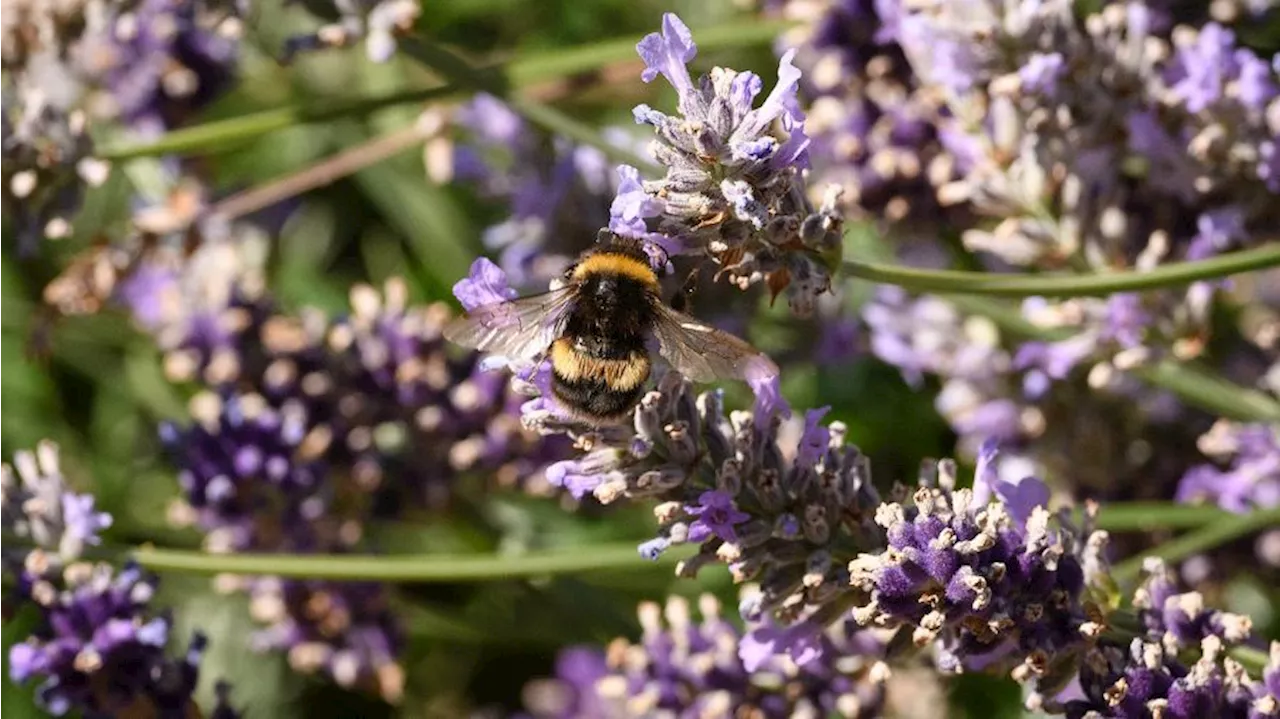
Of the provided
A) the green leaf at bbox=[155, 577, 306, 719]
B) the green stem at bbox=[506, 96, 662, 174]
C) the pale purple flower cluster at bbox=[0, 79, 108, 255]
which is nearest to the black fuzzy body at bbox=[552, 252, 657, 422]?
the green stem at bbox=[506, 96, 662, 174]

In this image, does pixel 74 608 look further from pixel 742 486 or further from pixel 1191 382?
pixel 1191 382

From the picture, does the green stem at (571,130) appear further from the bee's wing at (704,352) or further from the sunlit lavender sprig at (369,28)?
the bee's wing at (704,352)

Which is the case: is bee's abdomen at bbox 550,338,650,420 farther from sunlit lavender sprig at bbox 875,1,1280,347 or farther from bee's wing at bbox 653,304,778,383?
sunlit lavender sprig at bbox 875,1,1280,347

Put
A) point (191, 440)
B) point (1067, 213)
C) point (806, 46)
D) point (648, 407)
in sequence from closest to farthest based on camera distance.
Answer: point (648, 407) < point (1067, 213) < point (806, 46) < point (191, 440)

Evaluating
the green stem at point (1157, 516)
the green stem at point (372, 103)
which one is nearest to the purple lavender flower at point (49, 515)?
the green stem at point (372, 103)

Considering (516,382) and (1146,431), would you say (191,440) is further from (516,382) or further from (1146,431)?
(1146,431)

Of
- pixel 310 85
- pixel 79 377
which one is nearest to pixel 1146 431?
pixel 310 85
